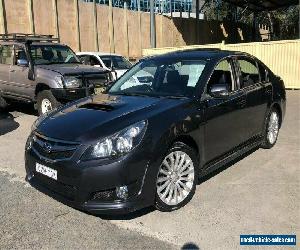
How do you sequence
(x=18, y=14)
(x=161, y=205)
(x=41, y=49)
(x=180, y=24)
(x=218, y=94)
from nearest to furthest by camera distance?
(x=161, y=205) → (x=218, y=94) → (x=41, y=49) → (x=18, y=14) → (x=180, y=24)

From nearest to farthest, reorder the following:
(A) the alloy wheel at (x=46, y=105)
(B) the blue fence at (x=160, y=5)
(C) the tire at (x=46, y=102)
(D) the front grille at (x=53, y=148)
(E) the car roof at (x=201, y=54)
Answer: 1. (D) the front grille at (x=53, y=148)
2. (E) the car roof at (x=201, y=54)
3. (C) the tire at (x=46, y=102)
4. (A) the alloy wheel at (x=46, y=105)
5. (B) the blue fence at (x=160, y=5)

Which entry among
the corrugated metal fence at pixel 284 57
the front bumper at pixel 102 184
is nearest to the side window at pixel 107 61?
the corrugated metal fence at pixel 284 57

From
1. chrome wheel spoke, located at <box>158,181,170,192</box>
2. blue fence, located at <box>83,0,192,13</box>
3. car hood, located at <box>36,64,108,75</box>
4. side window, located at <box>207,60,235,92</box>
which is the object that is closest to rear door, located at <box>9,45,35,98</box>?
car hood, located at <box>36,64,108,75</box>

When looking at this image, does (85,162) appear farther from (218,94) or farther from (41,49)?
(41,49)

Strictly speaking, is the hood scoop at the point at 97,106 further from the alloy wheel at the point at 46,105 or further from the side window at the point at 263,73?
the alloy wheel at the point at 46,105

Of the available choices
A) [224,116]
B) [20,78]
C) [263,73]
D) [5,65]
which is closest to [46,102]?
[20,78]

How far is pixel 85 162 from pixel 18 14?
14.6 metres

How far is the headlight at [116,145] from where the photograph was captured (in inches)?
147

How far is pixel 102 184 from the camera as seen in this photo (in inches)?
147

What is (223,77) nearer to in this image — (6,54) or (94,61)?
(6,54)

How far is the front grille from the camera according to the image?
12.6ft

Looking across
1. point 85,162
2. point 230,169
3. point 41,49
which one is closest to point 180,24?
point 41,49

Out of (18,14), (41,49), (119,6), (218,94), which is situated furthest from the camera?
(119,6)

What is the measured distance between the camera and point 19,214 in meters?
4.30
